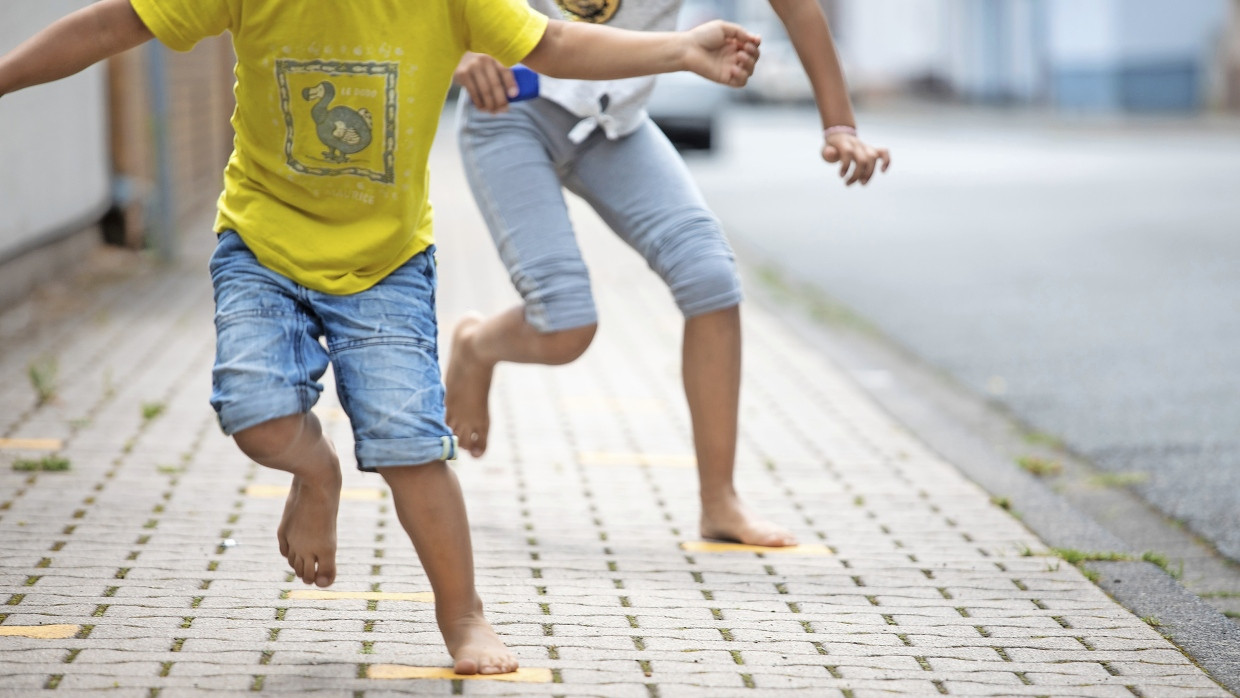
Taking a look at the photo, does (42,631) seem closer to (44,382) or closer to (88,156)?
(44,382)

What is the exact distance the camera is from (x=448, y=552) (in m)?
3.06

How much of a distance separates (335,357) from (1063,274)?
799 cm

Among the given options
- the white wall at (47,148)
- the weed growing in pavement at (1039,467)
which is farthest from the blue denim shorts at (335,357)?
the white wall at (47,148)

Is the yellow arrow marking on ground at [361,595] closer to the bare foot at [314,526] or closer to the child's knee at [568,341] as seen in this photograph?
the bare foot at [314,526]

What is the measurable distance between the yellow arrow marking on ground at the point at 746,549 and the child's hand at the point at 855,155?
1.08 metres

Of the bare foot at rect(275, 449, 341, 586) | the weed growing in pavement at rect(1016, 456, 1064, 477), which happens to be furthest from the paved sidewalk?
the weed growing in pavement at rect(1016, 456, 1064, 477)

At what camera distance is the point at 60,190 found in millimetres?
8945

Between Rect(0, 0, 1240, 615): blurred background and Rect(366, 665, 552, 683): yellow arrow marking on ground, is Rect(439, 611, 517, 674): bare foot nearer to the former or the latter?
Rect(366, 665, 552, 683): yellow arrow marking on ground

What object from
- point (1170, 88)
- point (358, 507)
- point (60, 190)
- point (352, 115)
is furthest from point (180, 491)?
point (1170, 88)

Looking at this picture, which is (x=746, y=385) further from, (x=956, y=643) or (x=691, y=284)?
(x=956, y=643)

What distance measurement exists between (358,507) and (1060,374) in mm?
3833

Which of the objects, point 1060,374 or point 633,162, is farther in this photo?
point 1060,374

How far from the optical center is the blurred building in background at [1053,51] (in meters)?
33.7

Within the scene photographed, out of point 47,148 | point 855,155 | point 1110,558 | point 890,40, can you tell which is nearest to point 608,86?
point 855,155
